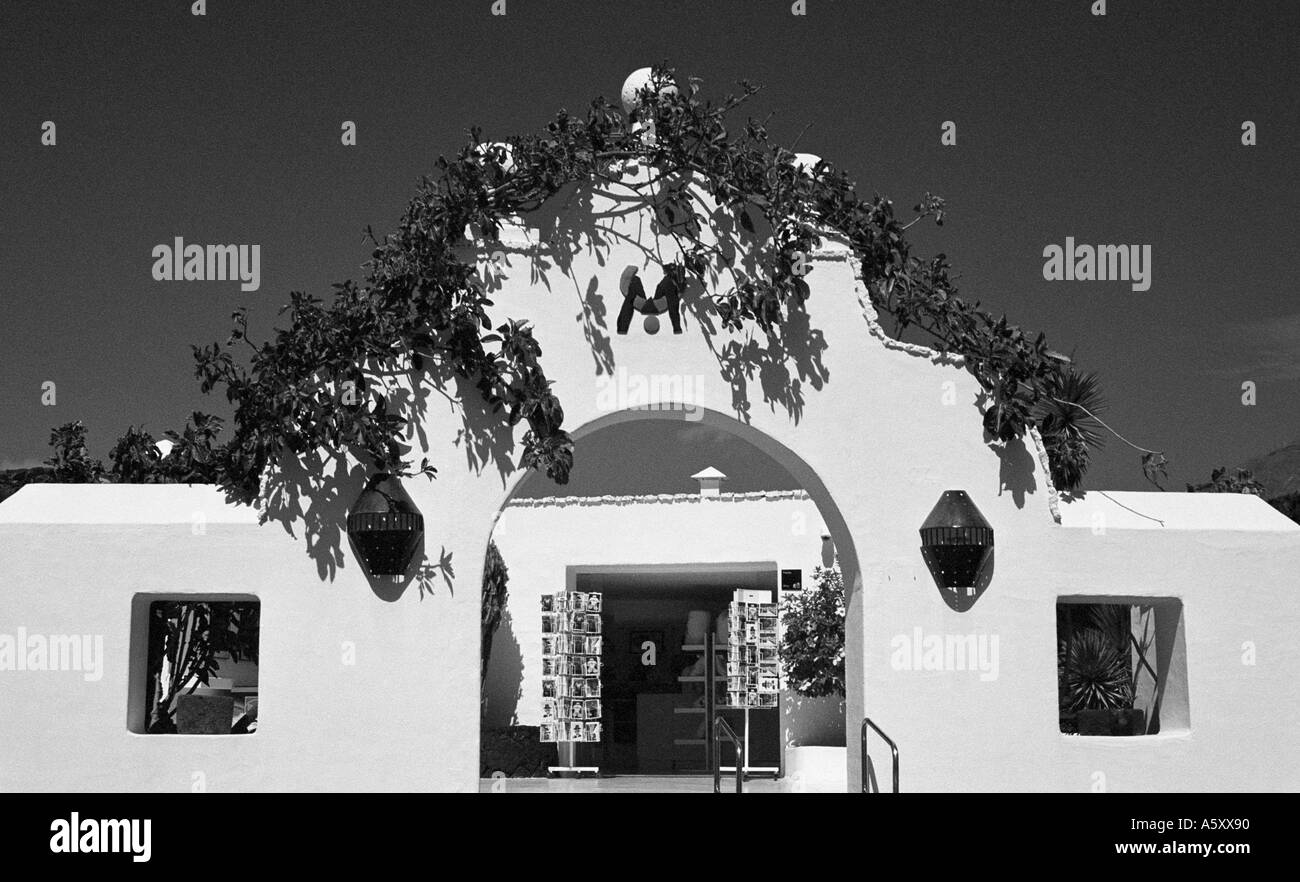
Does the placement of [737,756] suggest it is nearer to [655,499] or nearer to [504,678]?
[655,499]

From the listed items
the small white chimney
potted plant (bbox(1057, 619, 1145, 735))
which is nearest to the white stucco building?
potted plant (bbox(1057, 619, 1145, 735))

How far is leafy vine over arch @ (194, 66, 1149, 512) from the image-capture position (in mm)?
10445

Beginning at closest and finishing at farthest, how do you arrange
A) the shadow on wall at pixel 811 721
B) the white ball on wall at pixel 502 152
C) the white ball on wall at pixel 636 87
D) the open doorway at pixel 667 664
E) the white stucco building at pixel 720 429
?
the white stucco building at pixel 720 429 < the white ball on wall at pixel 502 152 < the white ball on wall at pixel 636 87 < the shadow on wall at pixel 811 721 < the open doorway at pixel 667 664

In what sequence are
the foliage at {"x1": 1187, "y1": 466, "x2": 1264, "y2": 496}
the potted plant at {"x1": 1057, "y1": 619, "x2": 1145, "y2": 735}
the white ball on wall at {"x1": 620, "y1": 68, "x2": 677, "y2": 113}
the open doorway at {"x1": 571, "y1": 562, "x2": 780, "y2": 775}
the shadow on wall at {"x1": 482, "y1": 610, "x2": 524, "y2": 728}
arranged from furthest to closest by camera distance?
the shadow on wall at {"x1": 482, "y1": 610, "x2": 524, "y2": 728}
the open doorway at {"x1": 571, "y1": 562, "x2": 780, "y2": 775}
the potted plant at {"x1": 1057, "y1": 619, "x2": 1145, "y2": 735}
the foliage at {"x1": 1187, "y1": 466, "x2": 1264, "y2": 496}
the white ball on wall at {"x1": 620, "y1": 68, "x2": 677, "y2": 113}

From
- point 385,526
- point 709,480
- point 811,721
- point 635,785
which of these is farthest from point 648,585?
point 385,526

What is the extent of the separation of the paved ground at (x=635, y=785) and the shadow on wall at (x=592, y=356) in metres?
7.11

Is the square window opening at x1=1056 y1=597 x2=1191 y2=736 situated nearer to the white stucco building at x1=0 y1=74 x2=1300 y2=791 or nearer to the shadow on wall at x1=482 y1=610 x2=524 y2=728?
the white stucco building at x1=0 y1=74 x2=1300 y2=791

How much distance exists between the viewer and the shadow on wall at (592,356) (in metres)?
10.5

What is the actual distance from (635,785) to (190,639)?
6.40 meters

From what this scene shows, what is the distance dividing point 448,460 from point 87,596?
2625 millimetres

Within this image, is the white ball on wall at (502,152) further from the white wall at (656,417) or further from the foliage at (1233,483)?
the foliage at (1233,483)

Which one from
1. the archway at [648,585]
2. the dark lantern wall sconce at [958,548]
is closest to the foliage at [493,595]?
the archway at [648,585]

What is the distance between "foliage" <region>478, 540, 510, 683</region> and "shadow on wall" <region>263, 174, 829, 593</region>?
10.2 meters
